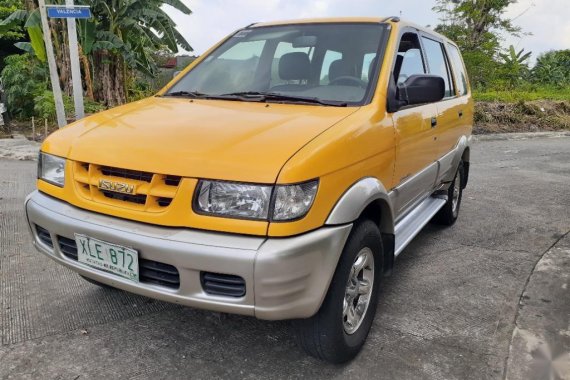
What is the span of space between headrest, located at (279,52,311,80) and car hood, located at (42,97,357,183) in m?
0.42

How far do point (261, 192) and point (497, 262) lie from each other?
274 centimetres

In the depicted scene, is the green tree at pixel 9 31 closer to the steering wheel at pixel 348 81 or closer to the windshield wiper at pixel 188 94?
the windshield wiper at pixel 188 94

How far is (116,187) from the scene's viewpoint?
2141 mm

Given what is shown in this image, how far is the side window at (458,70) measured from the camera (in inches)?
180

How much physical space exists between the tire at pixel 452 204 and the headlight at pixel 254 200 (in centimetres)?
298

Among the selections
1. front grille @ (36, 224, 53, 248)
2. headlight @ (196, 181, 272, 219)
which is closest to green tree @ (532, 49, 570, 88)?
headlight @ (196, 181, 272, 219)

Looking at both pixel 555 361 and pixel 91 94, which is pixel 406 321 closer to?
pixel 555 361

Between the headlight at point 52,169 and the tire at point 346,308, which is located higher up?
the headlight at point 52,169

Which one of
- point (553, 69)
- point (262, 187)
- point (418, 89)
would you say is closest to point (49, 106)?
point (418, 89)

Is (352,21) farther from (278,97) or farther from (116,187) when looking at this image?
(116,187)

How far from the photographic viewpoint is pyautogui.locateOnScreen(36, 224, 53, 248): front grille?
7.97 feet

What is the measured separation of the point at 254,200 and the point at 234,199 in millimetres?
87

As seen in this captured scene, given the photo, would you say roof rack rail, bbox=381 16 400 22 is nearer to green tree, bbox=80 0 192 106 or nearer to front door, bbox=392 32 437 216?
front door, bbox=392 32 437 216

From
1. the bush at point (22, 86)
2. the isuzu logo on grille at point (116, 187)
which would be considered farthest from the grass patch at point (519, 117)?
the isuzu logo on grille at point (116, 187)
